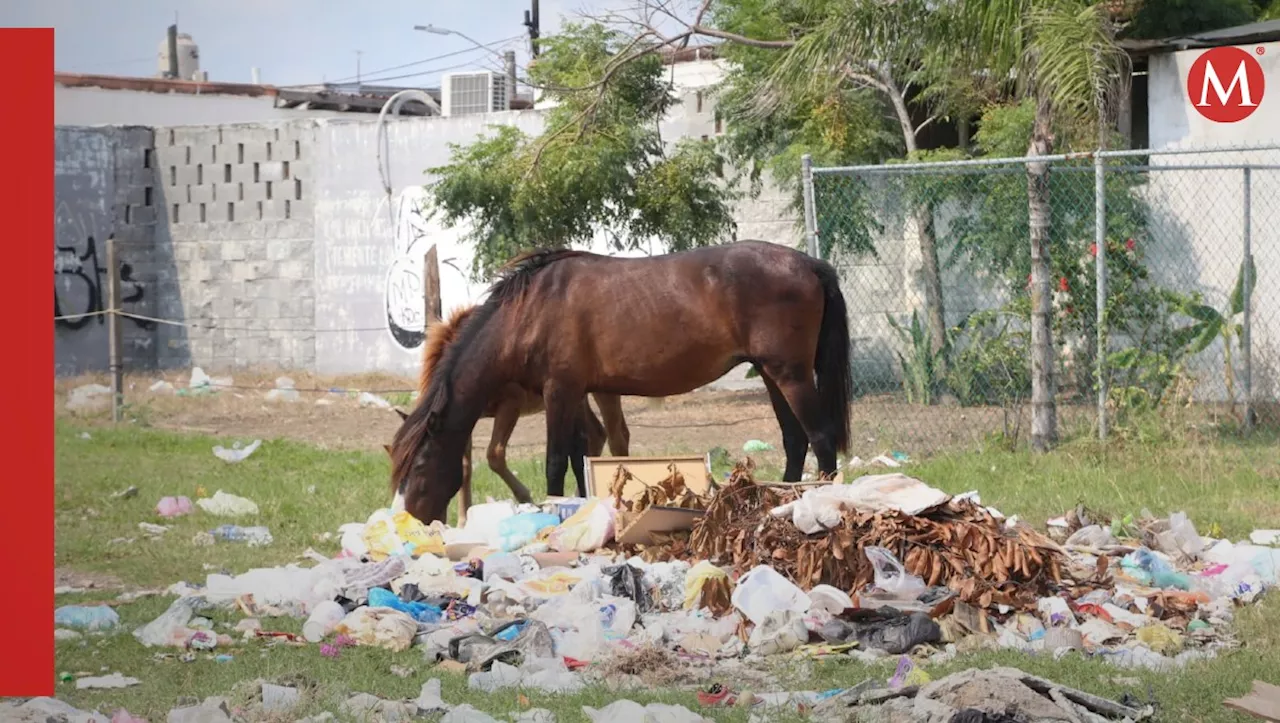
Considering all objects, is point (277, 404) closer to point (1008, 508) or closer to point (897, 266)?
point (897, 266)

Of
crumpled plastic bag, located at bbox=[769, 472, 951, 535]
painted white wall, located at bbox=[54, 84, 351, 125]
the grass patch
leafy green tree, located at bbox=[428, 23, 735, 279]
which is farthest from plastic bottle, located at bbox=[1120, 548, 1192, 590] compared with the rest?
painted white wall, located at bbox=[54, 84, 351, 125]

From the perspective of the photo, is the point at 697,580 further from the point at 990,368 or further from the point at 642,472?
the point at 990,368

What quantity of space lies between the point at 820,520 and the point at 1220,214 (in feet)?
30.9

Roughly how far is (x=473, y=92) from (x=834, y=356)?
17.3 m

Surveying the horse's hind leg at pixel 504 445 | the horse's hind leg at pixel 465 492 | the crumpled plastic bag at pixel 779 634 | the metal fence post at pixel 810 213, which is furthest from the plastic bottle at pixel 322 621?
the metal fence post at pixel 810 213

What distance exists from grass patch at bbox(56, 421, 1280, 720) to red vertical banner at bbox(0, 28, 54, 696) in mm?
930

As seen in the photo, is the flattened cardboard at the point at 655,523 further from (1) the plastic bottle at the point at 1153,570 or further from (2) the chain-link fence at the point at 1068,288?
(2) the chain-link fence at the point at 1068,288

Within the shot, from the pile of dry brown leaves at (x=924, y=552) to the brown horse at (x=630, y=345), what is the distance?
6.96 ft

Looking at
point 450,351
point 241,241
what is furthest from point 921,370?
point 241,241

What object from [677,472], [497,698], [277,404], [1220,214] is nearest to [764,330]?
[677,472]

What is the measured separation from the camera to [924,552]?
707cm

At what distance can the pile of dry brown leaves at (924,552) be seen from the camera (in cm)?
694

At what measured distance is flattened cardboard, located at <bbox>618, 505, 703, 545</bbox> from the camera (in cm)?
791

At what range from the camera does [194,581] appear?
27.4 feet
